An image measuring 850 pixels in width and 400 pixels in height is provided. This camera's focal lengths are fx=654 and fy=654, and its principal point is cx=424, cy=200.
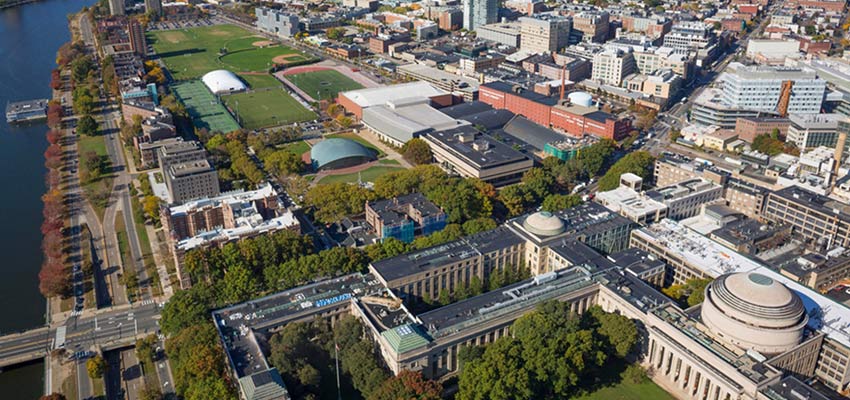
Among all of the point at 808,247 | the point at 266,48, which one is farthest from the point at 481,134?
the point at 266,48

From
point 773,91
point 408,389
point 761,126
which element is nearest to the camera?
point 408,389

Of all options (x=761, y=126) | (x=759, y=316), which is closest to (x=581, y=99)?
(x=761, y=126)

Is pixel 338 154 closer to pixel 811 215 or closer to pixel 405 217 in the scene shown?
pixel 405 217

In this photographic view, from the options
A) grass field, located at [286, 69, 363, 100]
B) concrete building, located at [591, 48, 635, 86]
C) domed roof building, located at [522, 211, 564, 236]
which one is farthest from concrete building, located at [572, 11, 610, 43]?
domed roof building, located at [522, 211, 564, 236]

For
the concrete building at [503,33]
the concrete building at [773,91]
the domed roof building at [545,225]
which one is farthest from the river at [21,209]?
the concrete building at [773,91]

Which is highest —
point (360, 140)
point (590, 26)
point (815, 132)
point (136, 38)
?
point (136, 38)

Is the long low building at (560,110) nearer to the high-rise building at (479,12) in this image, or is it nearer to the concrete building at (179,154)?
the concrete building at (179,154)
